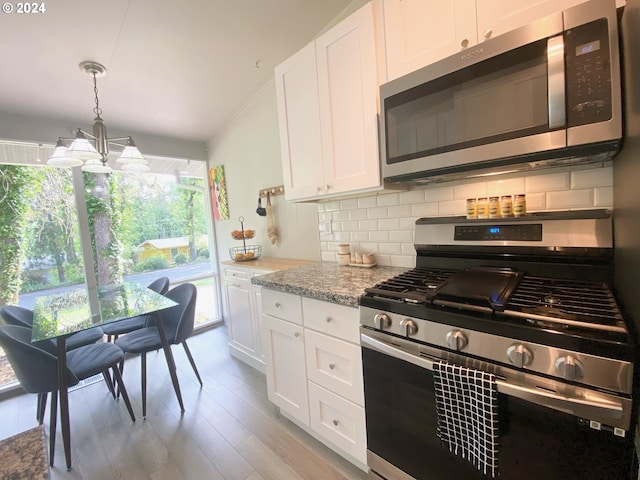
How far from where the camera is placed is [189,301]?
Answer: 2227mm

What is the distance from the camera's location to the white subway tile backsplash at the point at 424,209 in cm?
161

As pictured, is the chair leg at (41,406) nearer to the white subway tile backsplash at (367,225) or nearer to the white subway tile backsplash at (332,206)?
the white subway tile backsplash at (332,206)

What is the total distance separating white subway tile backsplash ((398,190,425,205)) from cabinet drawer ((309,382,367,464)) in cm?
114

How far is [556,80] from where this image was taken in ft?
3.10

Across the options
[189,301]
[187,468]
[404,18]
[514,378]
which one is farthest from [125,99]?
[514,378]

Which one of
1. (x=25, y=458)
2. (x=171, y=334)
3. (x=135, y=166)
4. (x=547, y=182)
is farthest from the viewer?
(x=171, y=334)

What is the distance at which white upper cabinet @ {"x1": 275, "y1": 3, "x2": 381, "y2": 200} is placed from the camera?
150 centimetres

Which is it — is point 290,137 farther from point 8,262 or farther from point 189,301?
point 8,262

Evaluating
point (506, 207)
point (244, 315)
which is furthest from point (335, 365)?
point (244, 315)

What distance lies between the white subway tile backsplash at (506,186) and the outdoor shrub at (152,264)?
336cm

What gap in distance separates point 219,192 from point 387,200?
242 cm

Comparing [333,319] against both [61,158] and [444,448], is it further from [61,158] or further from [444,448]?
[61,158]

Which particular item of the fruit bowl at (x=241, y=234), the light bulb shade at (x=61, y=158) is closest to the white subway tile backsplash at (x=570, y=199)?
the fruit bowl at (x=241, y=234)

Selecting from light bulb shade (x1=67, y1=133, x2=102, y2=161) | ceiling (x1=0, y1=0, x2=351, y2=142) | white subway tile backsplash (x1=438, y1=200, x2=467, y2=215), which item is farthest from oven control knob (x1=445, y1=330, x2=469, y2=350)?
ceiling (x1=0, y1=0, x2=351, y2=142)
